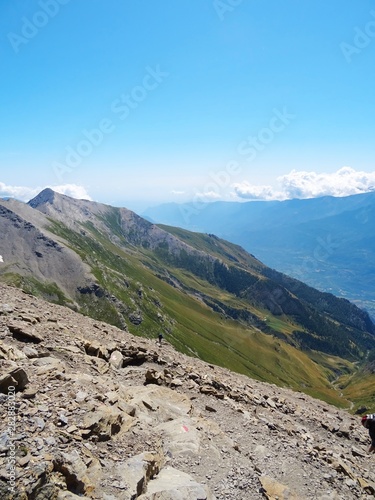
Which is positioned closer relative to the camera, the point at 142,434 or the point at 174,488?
the point at 174,488

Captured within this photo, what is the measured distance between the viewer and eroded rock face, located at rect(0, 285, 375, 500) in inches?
477

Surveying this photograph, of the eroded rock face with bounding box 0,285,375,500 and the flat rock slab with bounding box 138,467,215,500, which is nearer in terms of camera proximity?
the eroded rock face with bounding box 0,285,375,500

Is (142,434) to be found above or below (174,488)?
below

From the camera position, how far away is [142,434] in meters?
Result: 16.6

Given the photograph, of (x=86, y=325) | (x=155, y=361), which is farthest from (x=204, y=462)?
(x=86, y=325)

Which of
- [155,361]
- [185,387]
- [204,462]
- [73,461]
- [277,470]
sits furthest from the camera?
[155,361]

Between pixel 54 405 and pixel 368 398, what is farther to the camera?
pixel 368 398

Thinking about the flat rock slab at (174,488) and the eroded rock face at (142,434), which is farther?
the flat rock slab at (174,488)

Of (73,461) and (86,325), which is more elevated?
(73,461)

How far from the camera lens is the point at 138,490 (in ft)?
41.3

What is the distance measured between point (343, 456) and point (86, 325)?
26.0 m

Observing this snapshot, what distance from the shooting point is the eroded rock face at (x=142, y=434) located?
12.1 m

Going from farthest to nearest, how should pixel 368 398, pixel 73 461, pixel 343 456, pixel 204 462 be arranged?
pixel 368 398, pixel 343 456, pixel 204 462, pixel 73 461

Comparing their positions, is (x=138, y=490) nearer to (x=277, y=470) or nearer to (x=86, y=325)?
(x=277, y=470)
